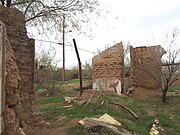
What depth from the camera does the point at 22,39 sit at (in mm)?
8156

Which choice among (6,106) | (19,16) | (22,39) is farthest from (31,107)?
(6,106)

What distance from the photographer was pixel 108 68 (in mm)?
18141

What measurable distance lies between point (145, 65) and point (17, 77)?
548 inches

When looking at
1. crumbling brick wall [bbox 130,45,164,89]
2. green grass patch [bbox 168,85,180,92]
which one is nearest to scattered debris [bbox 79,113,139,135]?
crumbling brick wall [bbox 130,45,164,89]

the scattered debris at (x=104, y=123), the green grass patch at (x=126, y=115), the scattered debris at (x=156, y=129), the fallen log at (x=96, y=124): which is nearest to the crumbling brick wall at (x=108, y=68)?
the green grass patch at (x=126, y=115)

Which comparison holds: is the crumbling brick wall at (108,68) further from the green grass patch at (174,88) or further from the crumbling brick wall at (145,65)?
the green grass patch at (174,88)

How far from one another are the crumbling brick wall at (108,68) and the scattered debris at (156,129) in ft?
19.5

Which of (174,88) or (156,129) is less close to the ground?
(174,88)

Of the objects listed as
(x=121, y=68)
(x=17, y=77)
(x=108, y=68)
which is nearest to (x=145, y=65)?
(x=121, y=68)

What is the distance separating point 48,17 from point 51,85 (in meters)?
8.51

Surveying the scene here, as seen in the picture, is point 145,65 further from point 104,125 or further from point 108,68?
point 104,125

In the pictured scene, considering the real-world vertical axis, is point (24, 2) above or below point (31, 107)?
above

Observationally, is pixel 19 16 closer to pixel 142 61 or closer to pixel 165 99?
pixel 165 99

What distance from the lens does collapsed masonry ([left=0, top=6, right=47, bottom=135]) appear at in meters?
5.61
